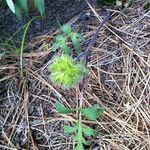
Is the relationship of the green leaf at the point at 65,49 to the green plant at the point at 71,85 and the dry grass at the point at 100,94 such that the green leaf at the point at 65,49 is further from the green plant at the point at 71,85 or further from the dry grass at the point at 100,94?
the dry grass at the point at 100,94

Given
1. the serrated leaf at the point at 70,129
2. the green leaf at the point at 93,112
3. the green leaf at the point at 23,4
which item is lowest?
the serrated leaf at the point at 70,129

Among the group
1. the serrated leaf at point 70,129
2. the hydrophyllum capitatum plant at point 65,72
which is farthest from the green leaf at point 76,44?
the serrated leaf at point 70,129

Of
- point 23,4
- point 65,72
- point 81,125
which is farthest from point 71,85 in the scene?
point 23,4

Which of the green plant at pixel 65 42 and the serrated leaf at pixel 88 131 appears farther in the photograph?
the green plant at pixel 65 42

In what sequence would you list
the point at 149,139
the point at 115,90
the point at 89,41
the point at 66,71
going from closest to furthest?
the point at 66,71 → the point at 149,139 → the point at 115,90 → the point at 89,41

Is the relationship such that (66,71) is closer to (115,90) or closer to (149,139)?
(115,90)

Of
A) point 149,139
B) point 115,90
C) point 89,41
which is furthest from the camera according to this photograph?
point 89,41

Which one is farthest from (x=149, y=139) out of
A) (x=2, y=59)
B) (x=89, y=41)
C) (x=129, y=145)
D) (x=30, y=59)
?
(x=2, y=59)

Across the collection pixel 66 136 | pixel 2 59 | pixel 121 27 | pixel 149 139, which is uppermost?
pixel 2 59

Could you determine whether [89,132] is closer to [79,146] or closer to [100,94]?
[79,146]
